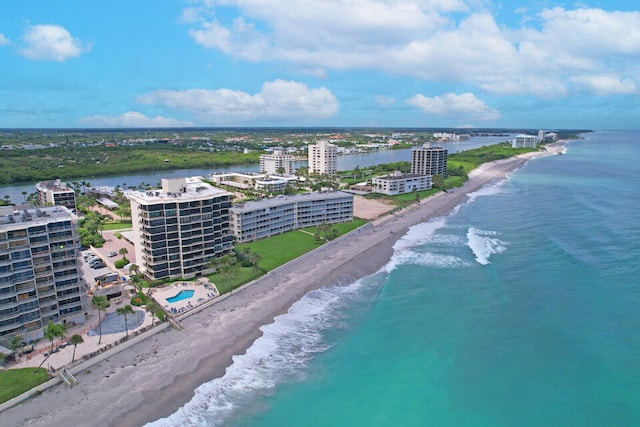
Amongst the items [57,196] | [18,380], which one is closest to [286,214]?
[57,196]

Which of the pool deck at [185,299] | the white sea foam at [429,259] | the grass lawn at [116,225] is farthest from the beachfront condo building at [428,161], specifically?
the pool deck at [185,299]

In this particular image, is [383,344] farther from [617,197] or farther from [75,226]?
[617,197]

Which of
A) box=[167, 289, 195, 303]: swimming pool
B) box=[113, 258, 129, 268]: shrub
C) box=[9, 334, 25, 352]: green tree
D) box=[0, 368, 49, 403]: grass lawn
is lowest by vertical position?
box=[0, 368, 49, 403]: grass lawn

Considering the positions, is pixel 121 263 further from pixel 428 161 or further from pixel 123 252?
pixel 428 161

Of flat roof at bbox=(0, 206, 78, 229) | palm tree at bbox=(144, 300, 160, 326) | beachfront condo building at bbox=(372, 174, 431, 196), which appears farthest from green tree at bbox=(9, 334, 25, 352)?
beachfront condo building at bbox=(372, 174, 431, 196)

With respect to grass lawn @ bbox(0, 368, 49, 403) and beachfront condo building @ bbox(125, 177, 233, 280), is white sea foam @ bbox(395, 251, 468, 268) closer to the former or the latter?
beachfront condo building @ bbox(125, 177, 233, 280)

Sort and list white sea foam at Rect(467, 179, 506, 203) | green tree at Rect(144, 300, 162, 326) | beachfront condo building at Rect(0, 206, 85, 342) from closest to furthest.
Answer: beachfront condo building at Rect(0, 206, 85, 342) → green tree at Rect(144, 300, 162, 326) → white sea foam at Rect(467, 179, 506, 203)

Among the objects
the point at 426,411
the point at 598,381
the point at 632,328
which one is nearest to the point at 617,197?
the point at 632,328
